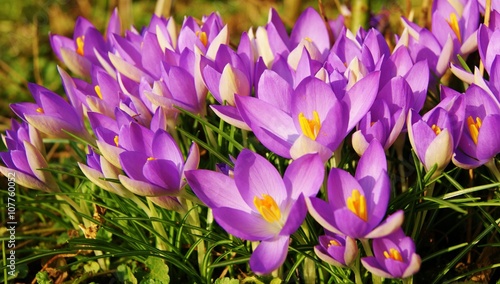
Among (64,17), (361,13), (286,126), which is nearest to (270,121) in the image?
(286,126)

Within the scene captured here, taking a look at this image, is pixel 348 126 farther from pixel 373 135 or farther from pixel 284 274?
pixel 284 274

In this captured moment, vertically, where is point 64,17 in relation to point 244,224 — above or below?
below

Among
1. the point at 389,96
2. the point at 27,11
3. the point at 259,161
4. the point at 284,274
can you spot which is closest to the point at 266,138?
the point at 259,161

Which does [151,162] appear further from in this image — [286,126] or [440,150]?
[440,150]

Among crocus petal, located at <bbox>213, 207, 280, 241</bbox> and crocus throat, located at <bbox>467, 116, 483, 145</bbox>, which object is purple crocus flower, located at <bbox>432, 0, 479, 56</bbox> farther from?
crocus petal, located at <bbox>213, 207, 280, 241</bbox>

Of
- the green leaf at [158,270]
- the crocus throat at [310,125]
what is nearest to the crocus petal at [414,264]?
the crocus throat at [310,125]

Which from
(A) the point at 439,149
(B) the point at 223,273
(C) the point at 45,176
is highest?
(A) the point at 439,149

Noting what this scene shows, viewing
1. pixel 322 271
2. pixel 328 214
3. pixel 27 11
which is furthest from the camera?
pixel 27 11

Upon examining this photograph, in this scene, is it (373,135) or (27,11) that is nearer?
(373,135)
